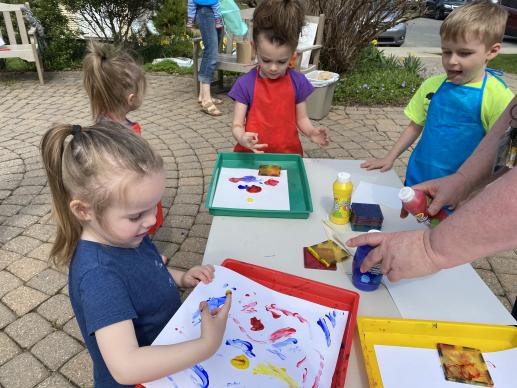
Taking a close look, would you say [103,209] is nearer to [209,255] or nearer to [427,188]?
[209,255]

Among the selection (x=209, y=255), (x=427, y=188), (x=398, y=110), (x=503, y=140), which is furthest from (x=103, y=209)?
(x=398, y=110)

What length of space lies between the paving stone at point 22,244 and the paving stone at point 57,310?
57 cm

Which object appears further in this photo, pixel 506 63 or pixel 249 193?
pixel 506 63

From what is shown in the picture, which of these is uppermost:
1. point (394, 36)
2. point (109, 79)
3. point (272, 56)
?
point (272, 56)

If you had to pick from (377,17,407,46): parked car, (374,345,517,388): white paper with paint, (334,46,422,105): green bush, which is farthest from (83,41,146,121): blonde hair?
(377,17,407,46): parked car

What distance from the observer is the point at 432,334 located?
3.61 ft

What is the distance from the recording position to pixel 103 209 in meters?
1.01

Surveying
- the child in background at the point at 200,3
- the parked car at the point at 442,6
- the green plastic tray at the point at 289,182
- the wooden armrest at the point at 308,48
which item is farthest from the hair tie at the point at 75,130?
the parked car at the point at 442,6

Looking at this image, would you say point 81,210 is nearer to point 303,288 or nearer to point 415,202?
point 303,288

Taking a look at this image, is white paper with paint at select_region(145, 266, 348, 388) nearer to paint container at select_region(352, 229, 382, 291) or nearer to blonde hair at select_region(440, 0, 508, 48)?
→ paint container at select_region(352, 229, 382, 291)

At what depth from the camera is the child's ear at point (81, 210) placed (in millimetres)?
1014

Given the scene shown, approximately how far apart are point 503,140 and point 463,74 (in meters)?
0.53

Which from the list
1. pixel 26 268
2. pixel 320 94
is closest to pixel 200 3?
pixel 320 94

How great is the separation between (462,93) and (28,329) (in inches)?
96.5
